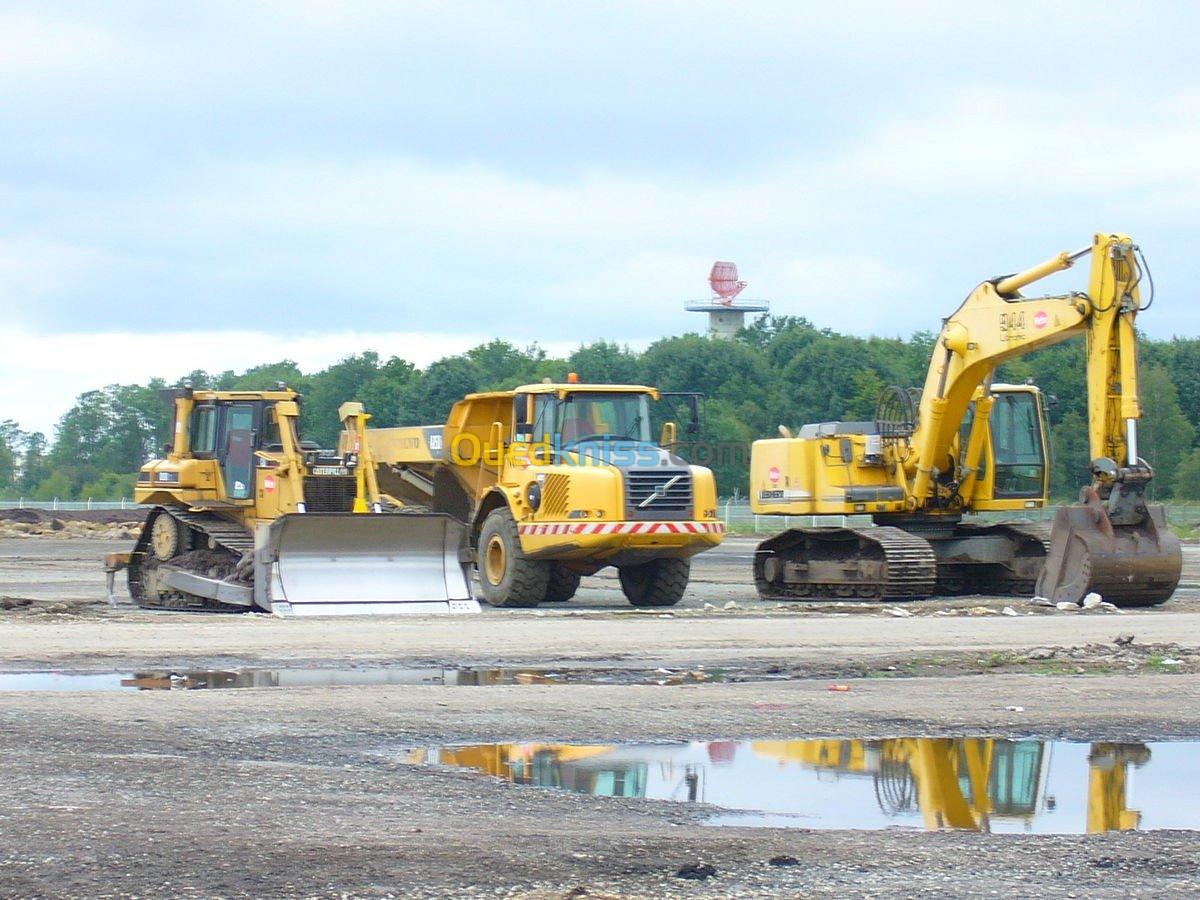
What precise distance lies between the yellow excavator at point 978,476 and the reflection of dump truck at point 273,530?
671 cm

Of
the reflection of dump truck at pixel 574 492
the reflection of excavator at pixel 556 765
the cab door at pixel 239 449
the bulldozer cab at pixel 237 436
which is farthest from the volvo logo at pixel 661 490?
the reflection of excavator at pixel 556 765

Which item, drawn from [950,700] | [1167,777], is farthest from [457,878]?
[950,700]

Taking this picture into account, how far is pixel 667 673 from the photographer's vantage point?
46.6ft

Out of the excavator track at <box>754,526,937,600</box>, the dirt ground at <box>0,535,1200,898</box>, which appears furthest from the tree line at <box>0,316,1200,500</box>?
the dirt ground at <box>0,535,1200,898</box>

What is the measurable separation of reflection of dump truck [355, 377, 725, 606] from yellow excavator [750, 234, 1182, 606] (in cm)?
325

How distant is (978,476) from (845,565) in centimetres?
235

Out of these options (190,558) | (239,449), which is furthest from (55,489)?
(190,558)

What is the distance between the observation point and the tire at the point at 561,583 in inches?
935

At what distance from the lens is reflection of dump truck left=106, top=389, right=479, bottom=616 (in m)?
20.9

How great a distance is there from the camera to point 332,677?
13.7 m

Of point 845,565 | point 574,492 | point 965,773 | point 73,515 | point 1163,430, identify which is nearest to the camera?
point 965,773

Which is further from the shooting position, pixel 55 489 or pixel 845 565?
pixel 55 489

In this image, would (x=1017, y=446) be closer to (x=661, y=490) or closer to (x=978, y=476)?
(x=978, y=476)

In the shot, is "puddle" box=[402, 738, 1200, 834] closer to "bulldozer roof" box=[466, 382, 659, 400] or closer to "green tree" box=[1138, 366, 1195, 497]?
"bulldozer roof" box=[466, 382, 659, 400]
